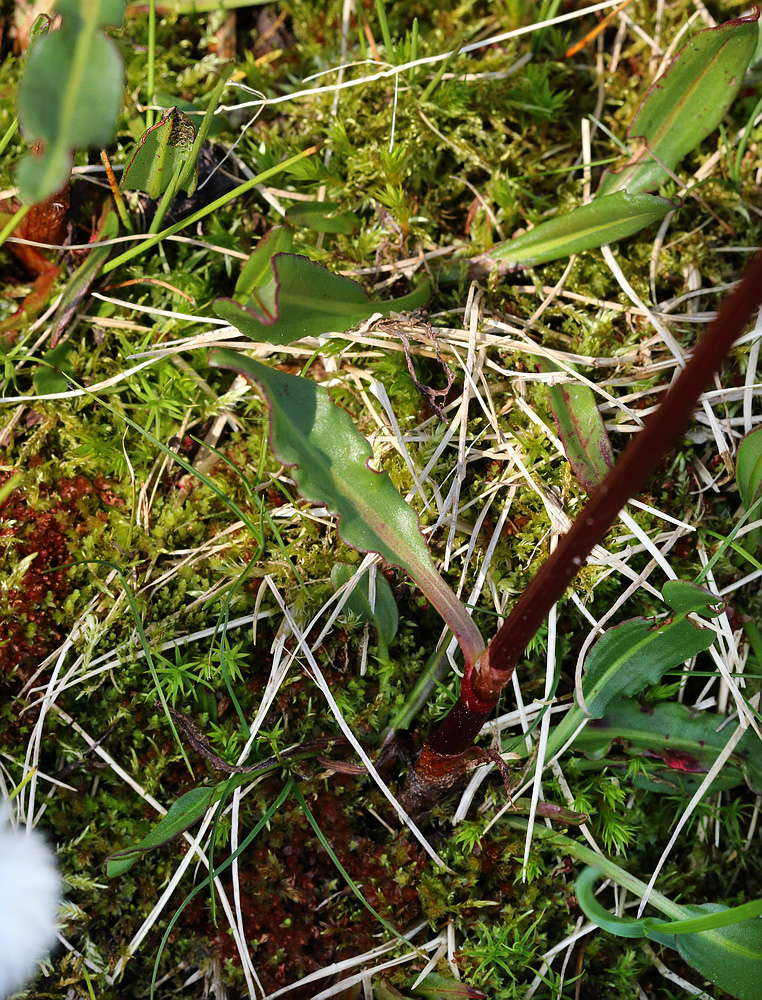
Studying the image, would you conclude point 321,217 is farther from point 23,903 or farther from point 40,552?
point 23,903

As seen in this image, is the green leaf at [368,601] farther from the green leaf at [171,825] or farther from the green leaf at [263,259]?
the green leaf at [263,259]

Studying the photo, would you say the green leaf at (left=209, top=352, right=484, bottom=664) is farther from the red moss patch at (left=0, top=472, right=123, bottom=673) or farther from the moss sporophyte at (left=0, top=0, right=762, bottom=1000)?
the red moss patch at (left=0, top=472, right=123, bottom=673)

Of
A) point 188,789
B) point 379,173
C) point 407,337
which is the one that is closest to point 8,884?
point 188,789

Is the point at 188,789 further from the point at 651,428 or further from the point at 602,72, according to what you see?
the point at 602,72

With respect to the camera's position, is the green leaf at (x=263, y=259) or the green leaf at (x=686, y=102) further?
the green leaf at (x=686, y=102)

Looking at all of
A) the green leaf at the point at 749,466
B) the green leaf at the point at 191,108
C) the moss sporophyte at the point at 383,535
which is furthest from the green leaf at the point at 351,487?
the green leaf at the point at 191,108

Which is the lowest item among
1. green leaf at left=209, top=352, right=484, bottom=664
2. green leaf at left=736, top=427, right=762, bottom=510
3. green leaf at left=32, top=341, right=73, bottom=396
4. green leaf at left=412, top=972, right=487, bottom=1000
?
green leaf at left=412, top=972, right=487, bottom=1000

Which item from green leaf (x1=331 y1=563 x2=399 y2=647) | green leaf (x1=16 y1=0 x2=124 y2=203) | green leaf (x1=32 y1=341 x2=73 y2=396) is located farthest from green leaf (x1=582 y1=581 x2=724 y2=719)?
green leaf (x1=32 y1=341 x2=73 y2=396)

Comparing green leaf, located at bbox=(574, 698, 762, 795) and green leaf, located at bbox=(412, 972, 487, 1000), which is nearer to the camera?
green leaf, located at bbox=(412, 972, 487, 1000)
